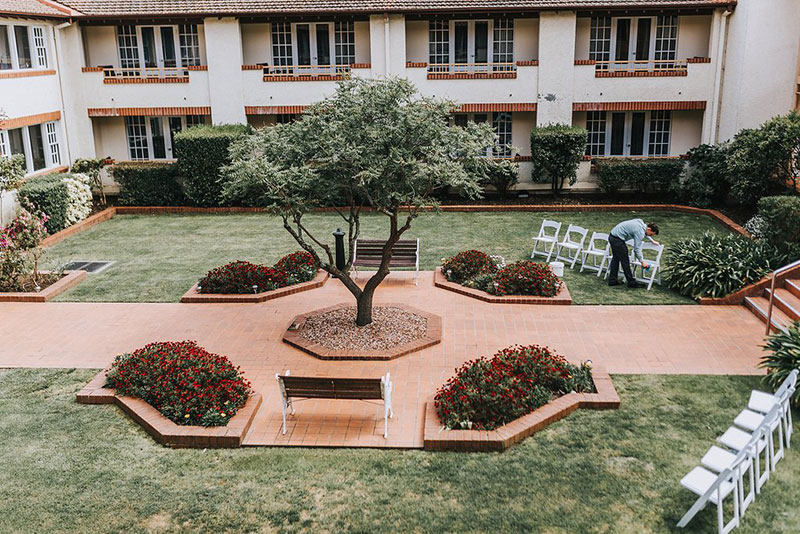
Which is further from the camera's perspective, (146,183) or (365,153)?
(146,183)

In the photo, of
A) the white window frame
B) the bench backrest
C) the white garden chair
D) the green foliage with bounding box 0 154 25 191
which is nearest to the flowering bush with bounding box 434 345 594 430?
the bench backrest

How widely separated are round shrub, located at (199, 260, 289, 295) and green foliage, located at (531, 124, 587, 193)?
34.7ft

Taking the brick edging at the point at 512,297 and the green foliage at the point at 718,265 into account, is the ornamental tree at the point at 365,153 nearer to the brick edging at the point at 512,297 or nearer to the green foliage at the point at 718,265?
the brick edging at the point at 512,297

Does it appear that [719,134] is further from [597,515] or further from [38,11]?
[38,11]

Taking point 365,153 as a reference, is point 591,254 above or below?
below

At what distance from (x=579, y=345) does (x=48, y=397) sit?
26.9 feet

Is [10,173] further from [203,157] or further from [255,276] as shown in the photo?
[255,276]

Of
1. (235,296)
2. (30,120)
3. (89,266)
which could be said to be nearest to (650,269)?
(235,296)

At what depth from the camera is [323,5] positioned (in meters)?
24.2

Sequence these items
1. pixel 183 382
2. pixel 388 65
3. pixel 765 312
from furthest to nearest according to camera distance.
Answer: pixel 388 65, pixel 765 312, pixel 183 382

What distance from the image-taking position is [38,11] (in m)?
22.3

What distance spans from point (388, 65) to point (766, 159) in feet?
37.5

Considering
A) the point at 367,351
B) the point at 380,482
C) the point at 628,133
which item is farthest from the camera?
the point at 628,133

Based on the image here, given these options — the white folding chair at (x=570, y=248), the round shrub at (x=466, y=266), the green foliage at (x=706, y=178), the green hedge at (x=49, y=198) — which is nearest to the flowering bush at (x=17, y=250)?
the green hedge at (x=49, y=198)
